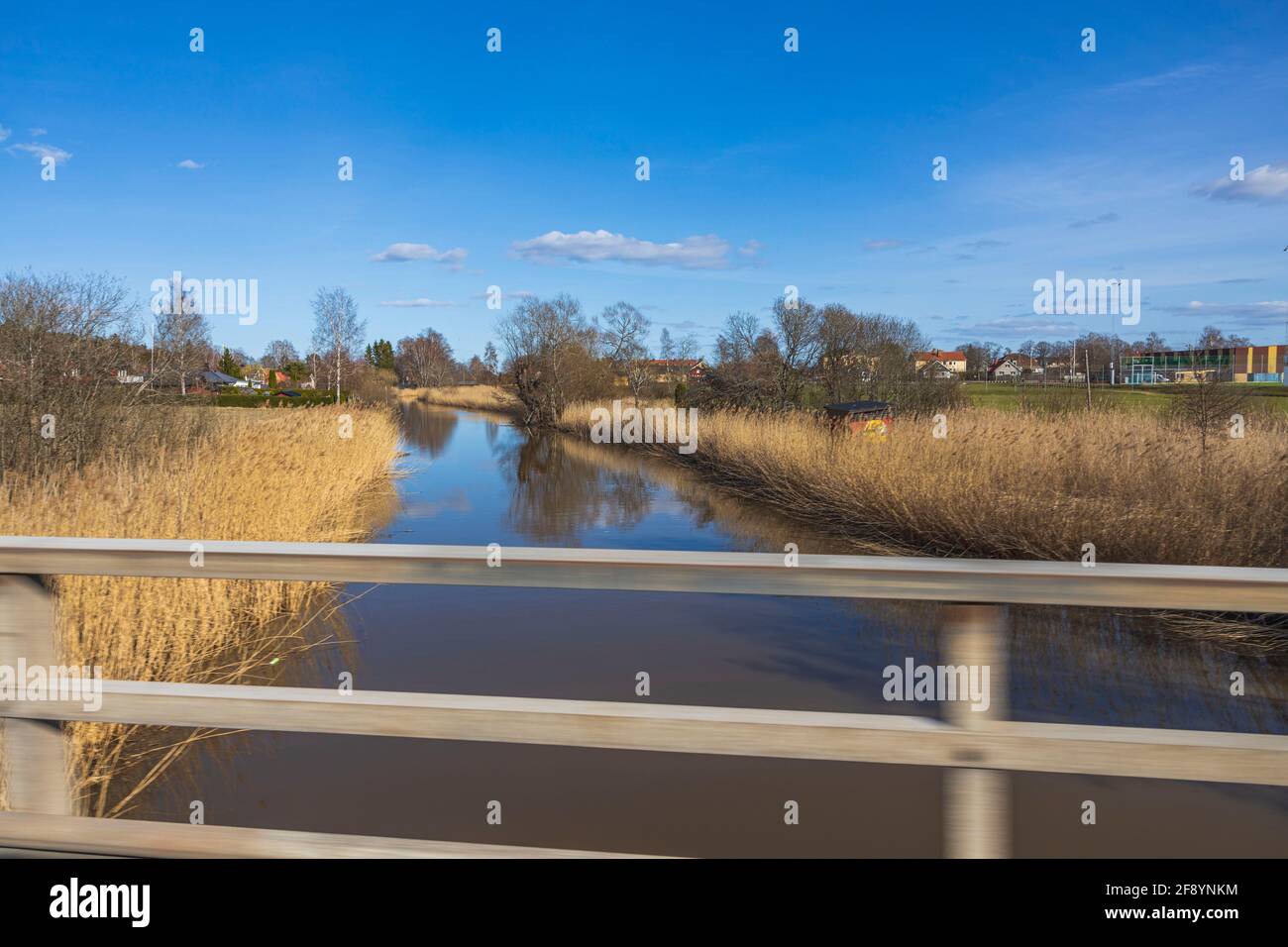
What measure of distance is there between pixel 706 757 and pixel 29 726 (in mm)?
3903

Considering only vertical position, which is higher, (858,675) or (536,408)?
(536,408)

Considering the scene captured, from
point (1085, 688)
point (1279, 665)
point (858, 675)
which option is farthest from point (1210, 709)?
point (858, 675)

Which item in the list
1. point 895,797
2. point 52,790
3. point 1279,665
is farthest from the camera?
point 1279,665

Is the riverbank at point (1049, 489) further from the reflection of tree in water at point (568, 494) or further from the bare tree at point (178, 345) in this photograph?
the bare tree at point (178, 345)

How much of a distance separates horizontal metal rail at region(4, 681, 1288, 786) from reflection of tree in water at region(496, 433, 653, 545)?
35.2 ft

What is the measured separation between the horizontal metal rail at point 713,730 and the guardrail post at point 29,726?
85 mm

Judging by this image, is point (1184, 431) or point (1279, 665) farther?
point (1184, 431)

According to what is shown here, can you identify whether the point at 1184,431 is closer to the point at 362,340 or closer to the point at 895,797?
the point at 895,797

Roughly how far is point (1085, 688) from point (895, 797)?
8.27 ft

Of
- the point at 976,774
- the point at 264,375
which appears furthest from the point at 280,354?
the point at 976,774

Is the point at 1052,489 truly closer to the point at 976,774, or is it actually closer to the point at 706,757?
the point at 706,757

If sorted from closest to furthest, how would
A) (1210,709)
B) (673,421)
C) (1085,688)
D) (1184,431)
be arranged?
(1210,709), (1085,688), (1184,431), (673,421)
